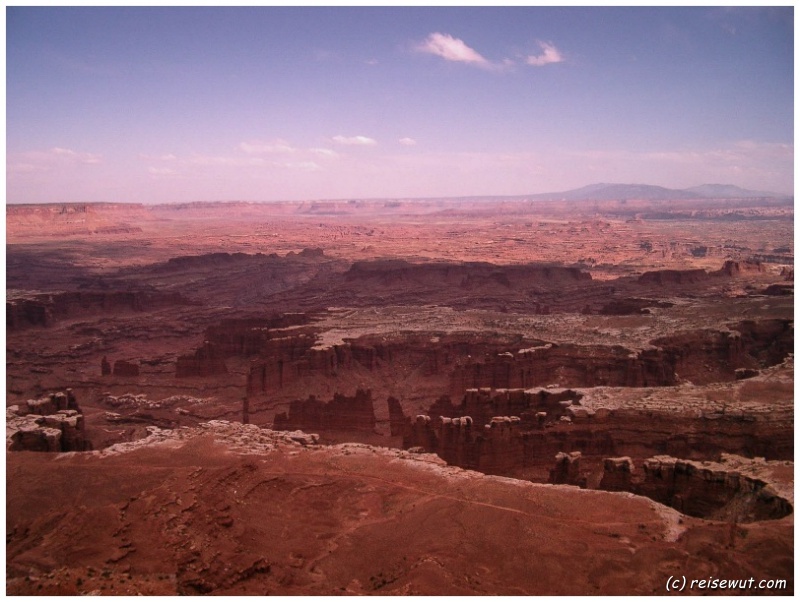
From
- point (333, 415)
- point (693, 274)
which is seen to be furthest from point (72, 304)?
point (693, 274)

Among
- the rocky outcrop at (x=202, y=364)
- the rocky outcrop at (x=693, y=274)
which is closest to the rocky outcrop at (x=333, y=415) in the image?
the rocky outcrop at (x=202, y=364)

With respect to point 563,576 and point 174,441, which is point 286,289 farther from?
point 563,576

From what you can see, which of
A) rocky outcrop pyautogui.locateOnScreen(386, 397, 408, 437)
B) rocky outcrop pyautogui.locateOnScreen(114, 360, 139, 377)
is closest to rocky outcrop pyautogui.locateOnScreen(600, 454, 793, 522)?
rocky outcrop pyautogui.locateOnScreen(386, 397, 408, 437)

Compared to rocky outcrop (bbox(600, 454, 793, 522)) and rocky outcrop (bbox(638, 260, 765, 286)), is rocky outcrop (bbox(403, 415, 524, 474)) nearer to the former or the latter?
rocky outcrop (bbox(600, 454, 793, 522))

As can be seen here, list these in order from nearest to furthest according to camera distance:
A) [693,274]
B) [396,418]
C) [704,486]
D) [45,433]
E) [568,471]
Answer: [704,486]
[568,471]
[45,433]
[396,418]
[693,274]

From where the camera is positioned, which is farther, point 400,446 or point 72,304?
point 72,304

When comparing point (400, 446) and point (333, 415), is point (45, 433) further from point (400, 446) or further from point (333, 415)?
point (333, 415)

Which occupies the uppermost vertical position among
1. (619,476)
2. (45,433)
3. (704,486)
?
(45,433)
